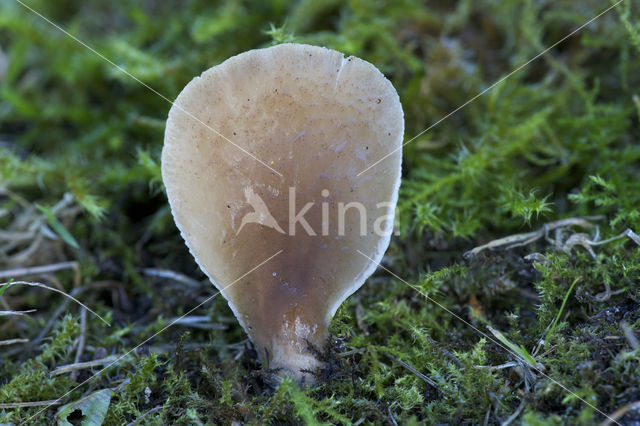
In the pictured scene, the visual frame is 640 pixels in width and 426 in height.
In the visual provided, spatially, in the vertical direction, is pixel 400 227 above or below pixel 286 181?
below

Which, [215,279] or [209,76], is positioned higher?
[209,76]

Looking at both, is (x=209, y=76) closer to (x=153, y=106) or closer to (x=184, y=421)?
(x=184, y=421)

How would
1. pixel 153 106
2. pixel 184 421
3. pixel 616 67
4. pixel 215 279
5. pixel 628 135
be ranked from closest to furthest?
pixel 184 421, pixel 215 279, pixel 628 135, pixel 616 67, pixel 153 106

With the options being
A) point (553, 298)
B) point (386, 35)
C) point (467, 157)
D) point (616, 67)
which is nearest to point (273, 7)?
point (386, 35)

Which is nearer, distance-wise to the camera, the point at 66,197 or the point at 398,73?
the point at 66,197
